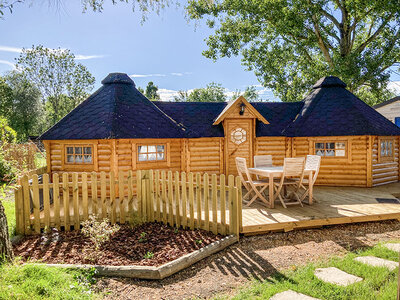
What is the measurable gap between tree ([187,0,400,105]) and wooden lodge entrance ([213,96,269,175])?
652 cm

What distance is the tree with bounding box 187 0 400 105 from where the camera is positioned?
57.0 ft

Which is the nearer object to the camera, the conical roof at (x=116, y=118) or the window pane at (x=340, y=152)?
the conical roof at (x=116, y=118)

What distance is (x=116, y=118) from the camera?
34.4 ft

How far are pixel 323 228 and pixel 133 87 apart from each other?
932cm

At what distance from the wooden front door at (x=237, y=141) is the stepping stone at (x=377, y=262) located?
7.46 metres

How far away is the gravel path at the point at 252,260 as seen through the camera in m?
4.07

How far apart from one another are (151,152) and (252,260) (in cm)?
681

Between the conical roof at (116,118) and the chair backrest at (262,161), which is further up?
the conical roof at (116,118)

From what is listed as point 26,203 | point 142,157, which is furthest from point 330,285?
point 142,157

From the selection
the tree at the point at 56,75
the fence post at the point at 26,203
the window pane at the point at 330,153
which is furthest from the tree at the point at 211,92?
the fence post at the point at 26,203

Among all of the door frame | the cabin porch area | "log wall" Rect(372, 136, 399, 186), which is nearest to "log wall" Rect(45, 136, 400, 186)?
"log wall" Rect(372, 136, 399, 186)

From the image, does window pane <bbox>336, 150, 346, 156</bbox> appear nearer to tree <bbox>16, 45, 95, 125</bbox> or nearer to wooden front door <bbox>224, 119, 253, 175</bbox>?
wooden front door <bbox>224, 119, 253, 175</bbox>

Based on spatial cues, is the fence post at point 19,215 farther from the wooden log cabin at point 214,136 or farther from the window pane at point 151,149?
the window pane at point 151,149

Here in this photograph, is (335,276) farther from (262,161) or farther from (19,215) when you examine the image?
(19,215)
